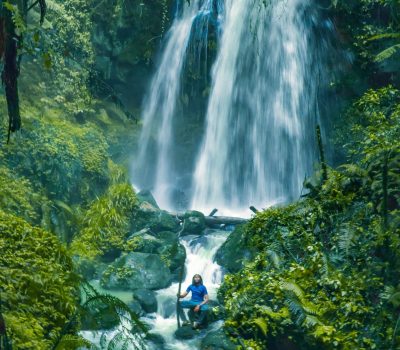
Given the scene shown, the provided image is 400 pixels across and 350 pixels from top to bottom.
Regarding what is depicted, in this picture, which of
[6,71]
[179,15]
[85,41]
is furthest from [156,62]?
[6,71]

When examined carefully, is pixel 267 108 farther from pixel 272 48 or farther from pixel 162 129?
pixel 162 129

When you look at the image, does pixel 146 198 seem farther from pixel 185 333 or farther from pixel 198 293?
pixel 185 333

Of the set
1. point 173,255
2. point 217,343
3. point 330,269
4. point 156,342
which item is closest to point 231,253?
point 173,255

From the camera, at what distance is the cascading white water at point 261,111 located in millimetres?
18672

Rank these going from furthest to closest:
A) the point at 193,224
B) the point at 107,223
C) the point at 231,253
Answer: the point at 193,224
the point at 107,223
the point at 231,253

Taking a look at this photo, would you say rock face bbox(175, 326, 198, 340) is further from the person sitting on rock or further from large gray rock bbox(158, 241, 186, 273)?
large gray rock bbox(158, 241, 186, 273)

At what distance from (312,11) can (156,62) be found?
660 cm

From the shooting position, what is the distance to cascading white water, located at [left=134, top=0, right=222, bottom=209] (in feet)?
66.9

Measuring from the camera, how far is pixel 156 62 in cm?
2094

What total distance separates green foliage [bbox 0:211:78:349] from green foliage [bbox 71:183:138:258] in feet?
26.7

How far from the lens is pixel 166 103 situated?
20906mm

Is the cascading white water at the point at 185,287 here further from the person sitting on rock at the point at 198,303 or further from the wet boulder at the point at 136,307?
the person sitting on rock at the point at 198,303

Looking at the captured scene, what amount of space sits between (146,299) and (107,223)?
420cm

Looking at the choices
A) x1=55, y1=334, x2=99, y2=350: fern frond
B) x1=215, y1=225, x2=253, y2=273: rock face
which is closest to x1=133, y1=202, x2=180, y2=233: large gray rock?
x1=215, y1=225, x2=253, y2=273: rock face
